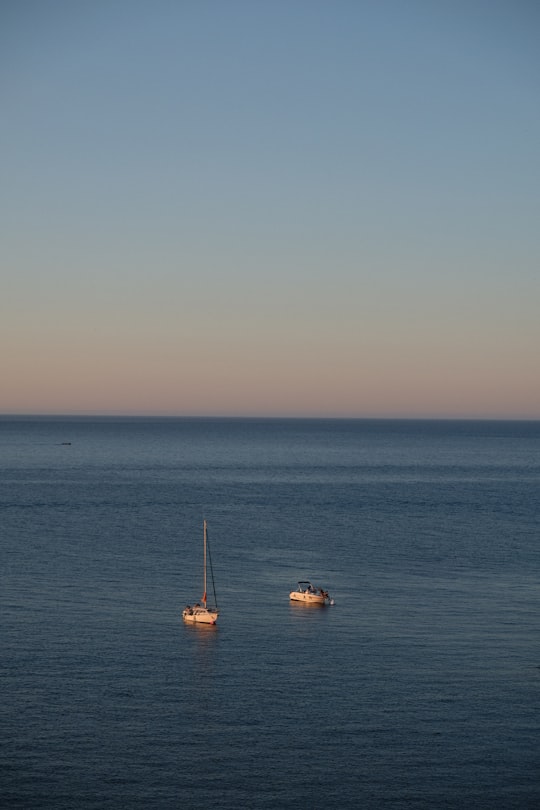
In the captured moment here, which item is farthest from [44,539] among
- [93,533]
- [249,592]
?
[249,592]

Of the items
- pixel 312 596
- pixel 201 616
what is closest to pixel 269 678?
pixel 201 616

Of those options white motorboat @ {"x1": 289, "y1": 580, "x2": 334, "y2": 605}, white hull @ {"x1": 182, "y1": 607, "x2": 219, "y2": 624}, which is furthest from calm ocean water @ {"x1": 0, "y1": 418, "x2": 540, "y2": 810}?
white motorboat @ {"x1": 289, "y1": 580, "x2": 334, "y2": 605}

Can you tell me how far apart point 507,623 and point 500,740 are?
28028 mm

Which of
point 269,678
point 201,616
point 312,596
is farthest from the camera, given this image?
point 312,596

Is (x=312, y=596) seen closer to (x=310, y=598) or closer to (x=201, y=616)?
(x=310, y=598)

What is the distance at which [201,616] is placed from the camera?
286 feet

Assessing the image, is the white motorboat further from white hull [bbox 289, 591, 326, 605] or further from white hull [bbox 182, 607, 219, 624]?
white hull [bbox 182, 607, 219, 624]

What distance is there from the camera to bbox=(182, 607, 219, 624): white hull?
87.2 metres

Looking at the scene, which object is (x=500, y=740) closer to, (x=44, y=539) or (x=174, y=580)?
(x=174, y=580)

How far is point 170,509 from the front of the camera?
175 m

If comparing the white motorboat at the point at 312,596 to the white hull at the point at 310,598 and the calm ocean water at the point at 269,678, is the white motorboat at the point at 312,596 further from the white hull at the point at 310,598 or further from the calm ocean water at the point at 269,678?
the calm ocean water at the point at 269,678

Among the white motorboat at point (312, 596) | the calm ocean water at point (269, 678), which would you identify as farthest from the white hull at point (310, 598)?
the calm ocean water at point (269, 678)

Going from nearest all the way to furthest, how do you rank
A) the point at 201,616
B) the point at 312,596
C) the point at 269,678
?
the point at 269,678
the point at 201,616
the point at 312,596

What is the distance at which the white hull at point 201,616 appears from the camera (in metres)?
87.2
